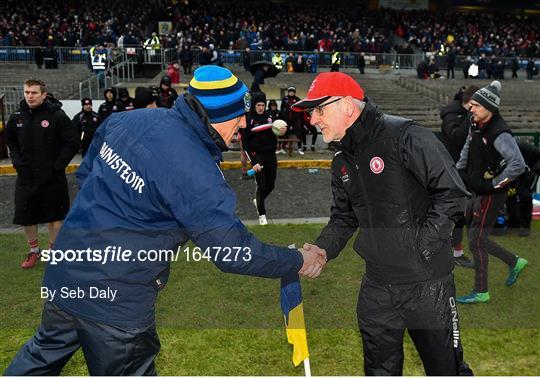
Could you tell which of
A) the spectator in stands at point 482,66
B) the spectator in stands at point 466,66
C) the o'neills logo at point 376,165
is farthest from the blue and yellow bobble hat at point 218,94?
the spectator in stands at point 482,66

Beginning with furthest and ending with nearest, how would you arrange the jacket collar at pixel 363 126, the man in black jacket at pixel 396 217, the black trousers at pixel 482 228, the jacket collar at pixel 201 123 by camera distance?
the black trousers at pixel 482 228 → the jacket collar at pixel 363 126 → the man in black jacket at pixel 396 217 → the jacket collar at pixel 201 123

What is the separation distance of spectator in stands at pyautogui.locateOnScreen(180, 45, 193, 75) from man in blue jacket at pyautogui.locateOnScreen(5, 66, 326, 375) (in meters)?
22.0

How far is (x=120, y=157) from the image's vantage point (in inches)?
103

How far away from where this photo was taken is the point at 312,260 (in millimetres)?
3205

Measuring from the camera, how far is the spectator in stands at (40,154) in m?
6.09

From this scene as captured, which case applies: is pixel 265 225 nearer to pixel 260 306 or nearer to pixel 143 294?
pixel 260 306

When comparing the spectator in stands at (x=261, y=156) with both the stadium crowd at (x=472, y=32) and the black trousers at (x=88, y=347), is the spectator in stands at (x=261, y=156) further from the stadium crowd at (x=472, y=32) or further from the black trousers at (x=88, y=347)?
the stadium crowd at (x=472, y=32)

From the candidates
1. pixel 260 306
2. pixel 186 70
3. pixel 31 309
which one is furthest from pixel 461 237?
pixel 186 70

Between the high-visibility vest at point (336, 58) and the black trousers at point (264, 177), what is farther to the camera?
the high-visibility vest at point (336, 58)

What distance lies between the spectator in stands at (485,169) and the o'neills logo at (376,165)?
7.18 ft

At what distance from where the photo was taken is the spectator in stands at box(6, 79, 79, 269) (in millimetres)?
6094

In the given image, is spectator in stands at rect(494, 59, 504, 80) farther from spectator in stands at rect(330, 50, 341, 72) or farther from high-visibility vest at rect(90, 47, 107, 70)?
high-visibility vest at rect(90, 47, 107, 70)

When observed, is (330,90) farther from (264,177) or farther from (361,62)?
(361,62)

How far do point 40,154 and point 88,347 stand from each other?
393 centimetres
